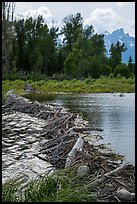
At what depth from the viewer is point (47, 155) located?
825cm

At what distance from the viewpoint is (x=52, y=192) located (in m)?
4.85

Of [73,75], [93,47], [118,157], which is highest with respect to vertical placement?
[93,47]

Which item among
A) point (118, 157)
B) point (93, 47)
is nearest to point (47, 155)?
point (118, 157)

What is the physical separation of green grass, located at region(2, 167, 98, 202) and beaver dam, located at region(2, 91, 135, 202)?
0.27m

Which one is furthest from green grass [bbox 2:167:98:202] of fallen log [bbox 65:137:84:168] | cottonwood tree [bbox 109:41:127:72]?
cottonwood tree [bbox 109:41:127:72]

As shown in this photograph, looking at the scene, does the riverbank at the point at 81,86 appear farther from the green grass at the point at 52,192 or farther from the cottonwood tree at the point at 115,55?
the green grass at the point at 52,192

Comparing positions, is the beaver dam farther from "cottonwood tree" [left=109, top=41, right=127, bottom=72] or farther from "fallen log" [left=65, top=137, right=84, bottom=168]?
"cottonwood tree" [left=109, top=41, right=127, bottom=72]

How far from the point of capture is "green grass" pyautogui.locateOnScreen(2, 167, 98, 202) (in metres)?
4.49

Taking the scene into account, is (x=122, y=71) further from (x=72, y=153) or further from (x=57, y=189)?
(x=57, y=189)

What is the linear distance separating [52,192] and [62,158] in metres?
2.65

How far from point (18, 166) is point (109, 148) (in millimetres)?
2905

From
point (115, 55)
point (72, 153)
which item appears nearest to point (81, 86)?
point (115, 55)

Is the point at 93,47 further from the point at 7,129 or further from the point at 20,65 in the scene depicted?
the point at 7,129

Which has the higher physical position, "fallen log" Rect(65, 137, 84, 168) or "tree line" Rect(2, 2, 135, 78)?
"tree line" Rect(2, 2, 135, 78)
